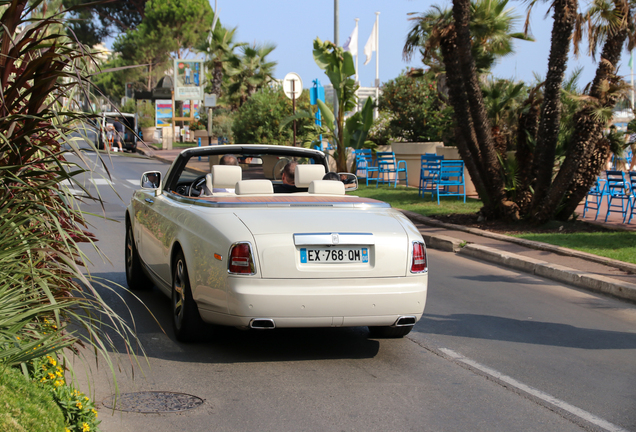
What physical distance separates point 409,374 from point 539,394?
0.90 metres

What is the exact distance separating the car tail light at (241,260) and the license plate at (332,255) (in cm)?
38

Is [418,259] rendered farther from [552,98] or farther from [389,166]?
[389,166]

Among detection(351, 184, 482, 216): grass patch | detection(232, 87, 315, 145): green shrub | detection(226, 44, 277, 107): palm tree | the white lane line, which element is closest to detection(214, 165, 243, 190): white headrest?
the white lane line

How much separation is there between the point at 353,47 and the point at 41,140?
4984 centimetres

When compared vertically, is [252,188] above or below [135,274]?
above

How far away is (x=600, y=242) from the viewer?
11969mm

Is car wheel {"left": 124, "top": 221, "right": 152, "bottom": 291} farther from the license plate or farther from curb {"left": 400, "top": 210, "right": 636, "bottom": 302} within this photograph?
curb {"left": 400, "top": 210, "right": 636, "bottom": 302}

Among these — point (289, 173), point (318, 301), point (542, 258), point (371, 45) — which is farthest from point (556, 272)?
point (371, 45)

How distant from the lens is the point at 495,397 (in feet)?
15.4

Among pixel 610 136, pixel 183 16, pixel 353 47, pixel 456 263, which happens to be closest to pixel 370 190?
pixel 610 136

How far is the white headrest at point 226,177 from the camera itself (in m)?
6.81

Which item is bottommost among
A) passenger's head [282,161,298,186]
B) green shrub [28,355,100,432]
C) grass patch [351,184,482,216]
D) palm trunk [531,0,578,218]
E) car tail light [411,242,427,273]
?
grass patch [351,184,482,216]

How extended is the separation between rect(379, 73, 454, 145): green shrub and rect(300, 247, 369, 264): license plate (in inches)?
918

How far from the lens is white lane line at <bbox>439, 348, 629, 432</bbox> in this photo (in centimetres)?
427
